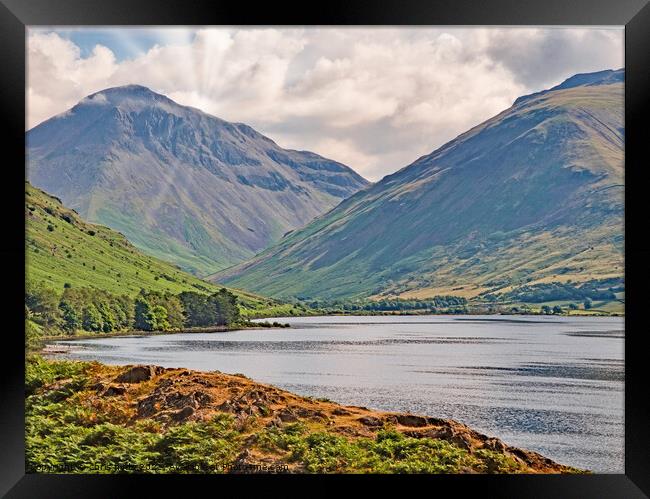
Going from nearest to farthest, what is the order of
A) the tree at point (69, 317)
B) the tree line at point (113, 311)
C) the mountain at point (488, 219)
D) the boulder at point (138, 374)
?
the boulder at point (138, 374), the tree at point (69, 317), the tree line at point (113, 311), the mountain at point (488, 219)

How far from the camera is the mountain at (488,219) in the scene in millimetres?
110750

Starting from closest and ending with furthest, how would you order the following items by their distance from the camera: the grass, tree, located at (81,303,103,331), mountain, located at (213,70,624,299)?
tree, located at (81,303,103,331), the grass, mountain, located at (213,70,624,299)

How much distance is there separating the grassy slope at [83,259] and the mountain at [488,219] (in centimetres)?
3702

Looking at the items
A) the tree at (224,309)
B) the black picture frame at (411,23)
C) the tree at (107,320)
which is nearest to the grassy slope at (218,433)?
the black picture frame at (411,23)

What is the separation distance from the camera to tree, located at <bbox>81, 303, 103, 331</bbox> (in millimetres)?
52875

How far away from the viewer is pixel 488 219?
13762 centimetres

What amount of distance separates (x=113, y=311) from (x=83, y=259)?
21.1 metres

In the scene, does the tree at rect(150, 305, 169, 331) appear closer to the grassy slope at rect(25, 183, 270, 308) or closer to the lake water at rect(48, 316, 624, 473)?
the lake water at rect(48, 316, 624, 473)

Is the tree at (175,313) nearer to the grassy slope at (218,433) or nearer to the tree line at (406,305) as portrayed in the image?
the tree line at (406,305)

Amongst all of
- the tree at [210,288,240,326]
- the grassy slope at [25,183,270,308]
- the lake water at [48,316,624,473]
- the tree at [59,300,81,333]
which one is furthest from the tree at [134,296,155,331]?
the grassy slope at [25,183,270,308]

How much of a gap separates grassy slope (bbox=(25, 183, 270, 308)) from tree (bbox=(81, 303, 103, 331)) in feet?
24.7

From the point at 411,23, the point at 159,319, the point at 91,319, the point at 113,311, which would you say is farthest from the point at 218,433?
the point at 159,319

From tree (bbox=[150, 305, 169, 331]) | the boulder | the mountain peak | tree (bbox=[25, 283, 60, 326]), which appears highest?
the mountain peak

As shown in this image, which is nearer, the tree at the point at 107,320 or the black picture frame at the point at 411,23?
the black picture frame at the point at 411,23
